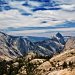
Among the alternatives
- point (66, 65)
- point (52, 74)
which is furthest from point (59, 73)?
point (66, 65)

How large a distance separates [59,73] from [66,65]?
25.5m

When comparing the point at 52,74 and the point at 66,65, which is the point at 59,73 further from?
the point at 66,65

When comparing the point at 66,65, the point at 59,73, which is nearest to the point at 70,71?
the point at 59,73

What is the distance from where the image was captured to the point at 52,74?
180 metres

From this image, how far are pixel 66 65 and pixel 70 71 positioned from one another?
2379 cm

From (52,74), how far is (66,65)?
22.7 m

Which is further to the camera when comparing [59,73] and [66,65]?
[66,65]

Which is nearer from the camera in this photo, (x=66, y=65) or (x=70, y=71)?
(x=70, y=71)

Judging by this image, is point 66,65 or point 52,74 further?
point 66,65

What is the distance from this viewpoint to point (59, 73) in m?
175

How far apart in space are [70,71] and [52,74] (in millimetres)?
11391

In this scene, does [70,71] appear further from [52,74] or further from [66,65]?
[66,65]

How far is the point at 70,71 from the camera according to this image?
17612 cm

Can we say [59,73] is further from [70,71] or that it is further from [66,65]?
[66,65]
